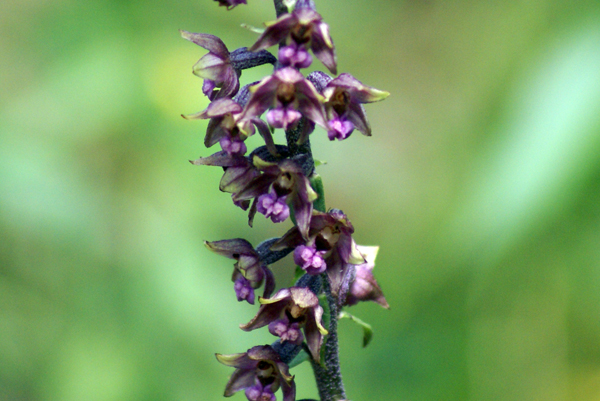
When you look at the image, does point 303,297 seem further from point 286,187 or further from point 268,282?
point 286,187

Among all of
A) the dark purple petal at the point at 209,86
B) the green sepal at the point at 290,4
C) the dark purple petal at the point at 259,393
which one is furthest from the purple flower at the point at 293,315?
the green sepal at the point at 290,4

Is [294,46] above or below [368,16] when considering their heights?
below

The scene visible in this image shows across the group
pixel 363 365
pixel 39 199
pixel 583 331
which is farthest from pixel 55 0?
pixel 583 331

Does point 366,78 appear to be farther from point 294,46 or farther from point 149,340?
point 294,46

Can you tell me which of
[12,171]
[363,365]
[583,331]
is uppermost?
[12,171]

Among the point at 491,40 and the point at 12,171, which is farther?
the point at 491,40

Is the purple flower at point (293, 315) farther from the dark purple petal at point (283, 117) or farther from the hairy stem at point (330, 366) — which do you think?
the dark purple petal at point (283, 117)
